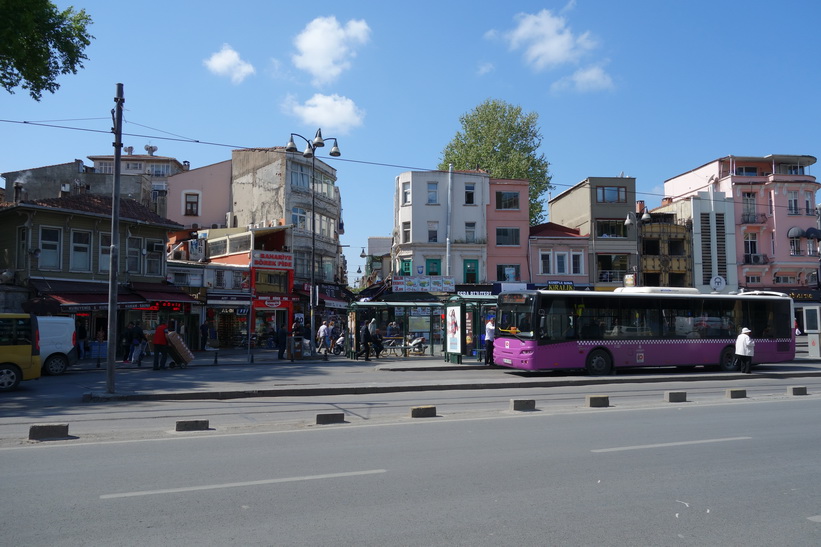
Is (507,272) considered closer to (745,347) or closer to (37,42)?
(745,347)

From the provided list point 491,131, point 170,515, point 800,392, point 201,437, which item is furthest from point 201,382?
point 491,131

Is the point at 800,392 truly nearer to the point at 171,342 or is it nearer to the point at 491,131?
the point at 171,342

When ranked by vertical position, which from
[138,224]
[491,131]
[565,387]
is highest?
[491,131]

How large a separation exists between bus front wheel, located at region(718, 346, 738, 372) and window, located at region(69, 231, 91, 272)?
97.7 feet

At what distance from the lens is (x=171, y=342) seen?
75.9ft

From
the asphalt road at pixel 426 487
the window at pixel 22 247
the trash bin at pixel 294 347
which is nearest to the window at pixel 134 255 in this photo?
the window at pixel 22 247

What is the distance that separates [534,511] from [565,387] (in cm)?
1365

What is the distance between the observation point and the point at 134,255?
34.6 metres

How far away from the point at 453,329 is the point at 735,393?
40.4 feet

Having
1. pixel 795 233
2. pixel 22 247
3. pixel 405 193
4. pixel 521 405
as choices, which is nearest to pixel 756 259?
pixel 795 233

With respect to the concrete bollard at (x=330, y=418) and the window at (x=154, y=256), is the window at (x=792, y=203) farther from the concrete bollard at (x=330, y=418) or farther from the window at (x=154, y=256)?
the concrete bollard at (x=330, y=418)

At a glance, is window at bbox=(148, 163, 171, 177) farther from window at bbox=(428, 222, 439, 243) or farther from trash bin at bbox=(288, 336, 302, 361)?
trash bin at bbox=(288, 336, 302, 361)

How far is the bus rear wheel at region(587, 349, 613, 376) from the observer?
21.5 metres

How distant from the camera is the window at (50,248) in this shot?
100ft
